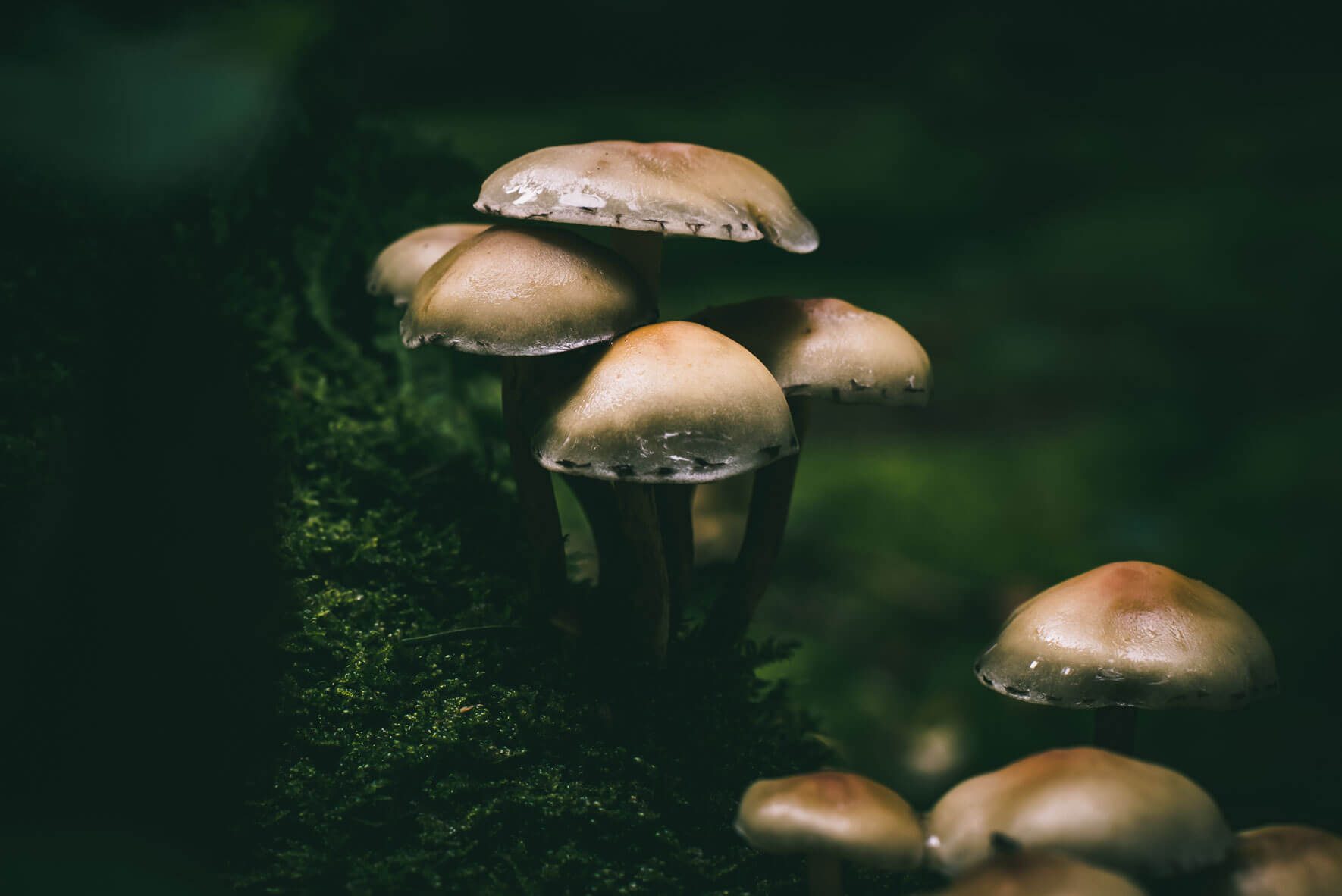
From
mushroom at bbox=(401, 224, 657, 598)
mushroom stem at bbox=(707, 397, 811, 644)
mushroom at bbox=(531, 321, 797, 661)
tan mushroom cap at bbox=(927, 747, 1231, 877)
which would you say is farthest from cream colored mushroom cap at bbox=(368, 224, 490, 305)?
tan mushroom cap at bbox=(927, 747, 1231, 877)

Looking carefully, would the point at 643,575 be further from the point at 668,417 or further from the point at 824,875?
the point at 824,875

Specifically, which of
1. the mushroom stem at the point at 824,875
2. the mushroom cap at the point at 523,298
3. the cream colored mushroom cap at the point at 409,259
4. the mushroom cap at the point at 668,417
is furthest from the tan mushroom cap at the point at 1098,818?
the cream colored mushroom cap at the point at 409,259

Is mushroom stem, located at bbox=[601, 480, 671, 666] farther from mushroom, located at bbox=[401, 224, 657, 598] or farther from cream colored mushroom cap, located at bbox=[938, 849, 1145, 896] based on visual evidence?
cream colored mushroom cap, located at bbox=[938, 849, 1145, 896]

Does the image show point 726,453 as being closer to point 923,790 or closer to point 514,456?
point 514,456

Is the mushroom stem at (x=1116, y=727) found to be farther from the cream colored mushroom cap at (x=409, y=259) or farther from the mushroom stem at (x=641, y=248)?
the cream colored mushroom cap at (x=409, y=259)

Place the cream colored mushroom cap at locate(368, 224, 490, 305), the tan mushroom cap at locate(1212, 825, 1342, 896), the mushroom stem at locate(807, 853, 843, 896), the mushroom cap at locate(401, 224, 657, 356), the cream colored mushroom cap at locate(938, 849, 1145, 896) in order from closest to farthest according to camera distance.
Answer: the cream colored mushroom cap at locate(938, 849, 1145, 896) < the tan mushroom cap at locate(1212, 825, 1342, 896) < the mushroom stem at locate(807, 853, 843, 896) < the mushroom cap at locate(401, 224, 657, 356) < the cream colored mushroom cap at locate(368, 224, 490, 305)

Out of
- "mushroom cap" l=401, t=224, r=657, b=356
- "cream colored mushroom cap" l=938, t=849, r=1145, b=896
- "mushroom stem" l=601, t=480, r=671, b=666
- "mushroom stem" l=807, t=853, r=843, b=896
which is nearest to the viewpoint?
"cream colored mushroom cap" l=938, t=849, r=1145, b=896

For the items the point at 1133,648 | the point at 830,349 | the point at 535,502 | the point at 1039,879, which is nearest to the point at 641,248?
the point at 830,349
